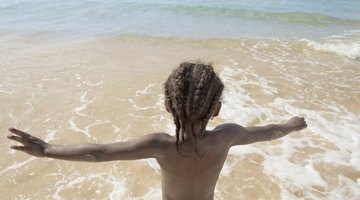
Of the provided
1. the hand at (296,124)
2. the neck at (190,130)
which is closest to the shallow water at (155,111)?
the hand at (296,124)

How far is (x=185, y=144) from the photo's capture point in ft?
6.06

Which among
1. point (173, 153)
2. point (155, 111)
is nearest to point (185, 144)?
point (173, 153)

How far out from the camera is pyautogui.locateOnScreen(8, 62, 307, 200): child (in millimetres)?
1668

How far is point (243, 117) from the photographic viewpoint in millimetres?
4695

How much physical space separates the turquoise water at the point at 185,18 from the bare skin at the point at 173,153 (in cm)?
833

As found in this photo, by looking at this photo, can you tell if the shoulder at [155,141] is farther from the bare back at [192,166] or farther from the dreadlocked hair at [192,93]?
the dreadlocked hair at [192,93]

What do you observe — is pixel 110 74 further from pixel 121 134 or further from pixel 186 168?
pixel 186 168

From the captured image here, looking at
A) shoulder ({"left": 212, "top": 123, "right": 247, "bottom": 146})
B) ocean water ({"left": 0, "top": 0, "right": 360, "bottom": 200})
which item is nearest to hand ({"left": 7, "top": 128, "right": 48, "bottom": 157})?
shoulder ({"left": 212, "top": 123, "right": 247, "bottom": 146})

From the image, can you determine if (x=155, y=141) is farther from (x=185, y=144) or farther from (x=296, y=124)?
(x=296, y=124)

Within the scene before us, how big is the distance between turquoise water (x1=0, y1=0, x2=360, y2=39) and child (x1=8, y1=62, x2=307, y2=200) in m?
8.34

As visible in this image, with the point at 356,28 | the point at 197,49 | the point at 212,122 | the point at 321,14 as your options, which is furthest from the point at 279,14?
the point at 212,122

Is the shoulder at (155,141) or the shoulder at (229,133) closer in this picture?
the shoulder at (155,141)

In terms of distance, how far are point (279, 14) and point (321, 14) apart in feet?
5.97

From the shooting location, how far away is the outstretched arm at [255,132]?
81.0 inches
